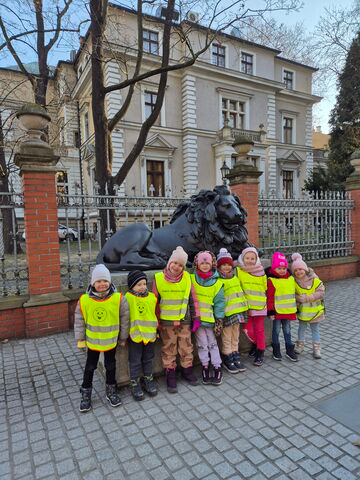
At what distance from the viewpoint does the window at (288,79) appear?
30.4m

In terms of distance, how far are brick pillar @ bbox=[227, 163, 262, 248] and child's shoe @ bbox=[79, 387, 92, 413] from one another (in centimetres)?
523

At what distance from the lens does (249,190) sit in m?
7.30

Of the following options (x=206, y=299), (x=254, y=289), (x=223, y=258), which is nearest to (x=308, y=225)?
(x=254, y=289)

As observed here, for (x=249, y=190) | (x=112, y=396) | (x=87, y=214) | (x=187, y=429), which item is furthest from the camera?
(x=249, y=190)

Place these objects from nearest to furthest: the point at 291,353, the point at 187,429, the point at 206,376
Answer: the point at 187,429
the point at 206,376
the point at 291,353

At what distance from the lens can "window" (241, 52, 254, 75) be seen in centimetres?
2697

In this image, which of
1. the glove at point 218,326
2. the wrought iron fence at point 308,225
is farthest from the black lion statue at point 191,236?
the wrought iron fence at point 308,225

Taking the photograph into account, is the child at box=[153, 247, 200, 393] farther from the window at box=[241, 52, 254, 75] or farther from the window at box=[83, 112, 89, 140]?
the window at box=[241, 52, 254, 75]

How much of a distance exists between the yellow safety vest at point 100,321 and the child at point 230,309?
4.14 feet

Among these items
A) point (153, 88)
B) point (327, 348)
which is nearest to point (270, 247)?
point (327, 348)

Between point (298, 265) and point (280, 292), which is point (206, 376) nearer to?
point (280, 292)

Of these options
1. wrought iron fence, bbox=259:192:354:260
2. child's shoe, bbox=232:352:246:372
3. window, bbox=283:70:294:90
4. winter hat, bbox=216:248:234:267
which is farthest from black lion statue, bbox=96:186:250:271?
window, bbox=283:70:294:90

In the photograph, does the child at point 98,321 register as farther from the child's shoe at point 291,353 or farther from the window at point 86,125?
the window at point 86,125

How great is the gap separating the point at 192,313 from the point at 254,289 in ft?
2.71
